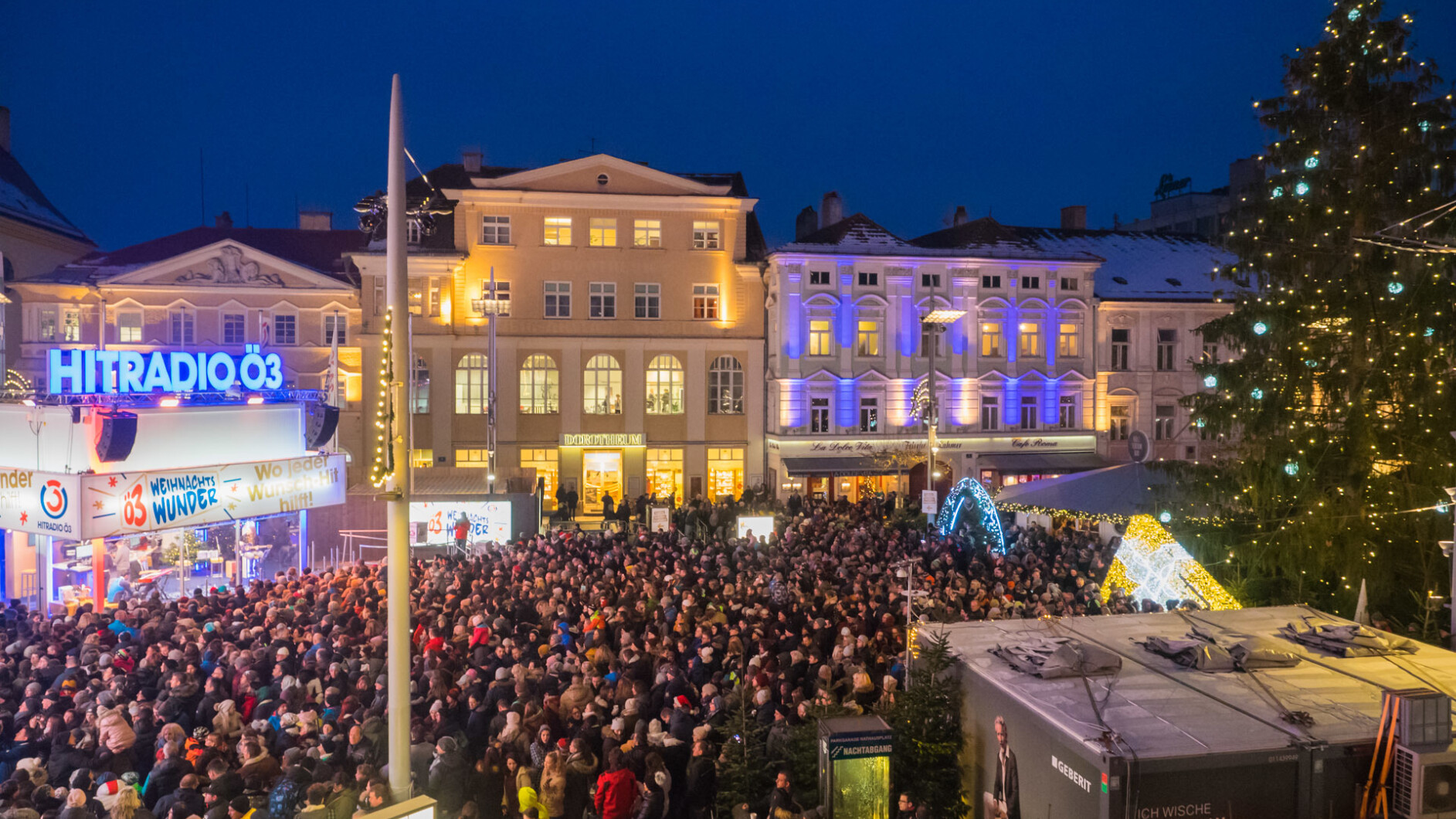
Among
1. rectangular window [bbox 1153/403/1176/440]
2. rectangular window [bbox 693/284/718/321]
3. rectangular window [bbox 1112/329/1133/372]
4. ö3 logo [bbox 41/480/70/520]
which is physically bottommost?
ö3 logo [bbox 41/480/70/520]

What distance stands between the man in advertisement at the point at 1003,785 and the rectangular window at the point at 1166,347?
34.6 m

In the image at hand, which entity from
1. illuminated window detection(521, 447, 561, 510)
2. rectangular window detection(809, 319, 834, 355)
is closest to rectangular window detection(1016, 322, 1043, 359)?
rectangular window detection(809, 319, 834, 355)

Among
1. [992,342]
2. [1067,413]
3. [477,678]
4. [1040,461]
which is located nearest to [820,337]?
[992,342]

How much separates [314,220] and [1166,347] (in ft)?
133

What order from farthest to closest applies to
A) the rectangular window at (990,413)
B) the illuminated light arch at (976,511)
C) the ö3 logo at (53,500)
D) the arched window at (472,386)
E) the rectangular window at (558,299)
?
the rectangular window at (990,413), the rectangular window at (558,299), the arched window at (472,386), the illuminated light arch at (976,511), the ö3 logo at (53,500)

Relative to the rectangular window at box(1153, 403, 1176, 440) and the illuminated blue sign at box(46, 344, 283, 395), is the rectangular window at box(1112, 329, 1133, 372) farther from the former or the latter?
the illuminated blue sign at box(46, 344, 283, 395)

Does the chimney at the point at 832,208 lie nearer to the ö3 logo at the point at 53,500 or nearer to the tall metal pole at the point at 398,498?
the ö3 logo at the point at 53,500

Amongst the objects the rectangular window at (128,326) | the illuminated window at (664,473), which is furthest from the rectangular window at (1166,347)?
the rectangular window at (128,326)

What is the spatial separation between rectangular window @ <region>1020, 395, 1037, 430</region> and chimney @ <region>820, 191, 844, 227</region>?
12497 mm

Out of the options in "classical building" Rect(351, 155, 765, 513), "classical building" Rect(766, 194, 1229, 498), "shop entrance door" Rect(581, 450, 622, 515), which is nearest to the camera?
"classical building" Rect(351, 155, 765, 513)

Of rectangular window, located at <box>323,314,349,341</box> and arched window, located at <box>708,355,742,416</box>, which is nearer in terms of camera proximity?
rectangular window, located at <box>323,314,349,341</box>

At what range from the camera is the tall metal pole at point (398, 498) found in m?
6.11

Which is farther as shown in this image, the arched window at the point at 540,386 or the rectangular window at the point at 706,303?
the rectangular window at the point at 706,303

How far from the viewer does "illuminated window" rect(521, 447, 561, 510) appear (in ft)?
112
